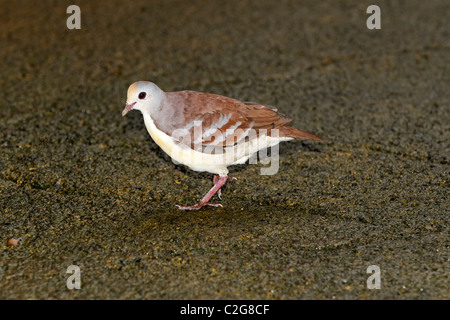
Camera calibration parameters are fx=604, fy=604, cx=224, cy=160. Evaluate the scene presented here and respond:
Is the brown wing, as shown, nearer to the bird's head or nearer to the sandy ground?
the bird's head

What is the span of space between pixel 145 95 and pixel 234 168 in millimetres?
1130

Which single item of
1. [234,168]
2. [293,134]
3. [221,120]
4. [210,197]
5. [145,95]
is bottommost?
[210,197]

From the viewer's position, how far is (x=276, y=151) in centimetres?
536

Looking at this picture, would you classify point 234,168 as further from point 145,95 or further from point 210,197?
point 145,95

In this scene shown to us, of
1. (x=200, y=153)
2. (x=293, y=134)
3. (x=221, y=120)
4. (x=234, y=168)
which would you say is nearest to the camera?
(x=200, y=153)

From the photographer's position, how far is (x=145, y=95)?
439 centimetres

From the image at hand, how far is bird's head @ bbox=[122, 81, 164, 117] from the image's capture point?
172 inches

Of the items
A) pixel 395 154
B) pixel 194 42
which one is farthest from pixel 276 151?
pixel 194 42

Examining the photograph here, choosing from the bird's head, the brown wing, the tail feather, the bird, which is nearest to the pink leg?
the bird

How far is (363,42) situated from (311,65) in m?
0.98

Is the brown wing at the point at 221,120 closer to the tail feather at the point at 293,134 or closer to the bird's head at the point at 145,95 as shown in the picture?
the tail feather at the point at 293,134

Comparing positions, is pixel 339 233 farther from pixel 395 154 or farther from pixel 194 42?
pixel 194 42

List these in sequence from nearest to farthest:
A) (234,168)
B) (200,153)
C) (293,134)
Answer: (200,153)
(293,134)
(234,168)

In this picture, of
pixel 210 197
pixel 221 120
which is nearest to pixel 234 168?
pixel 210 197
